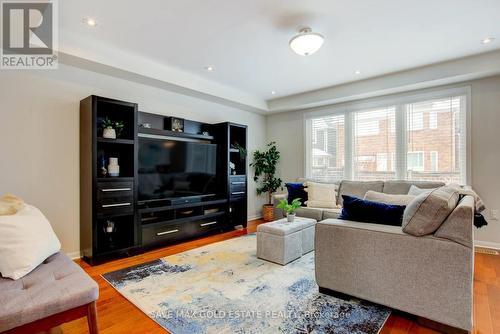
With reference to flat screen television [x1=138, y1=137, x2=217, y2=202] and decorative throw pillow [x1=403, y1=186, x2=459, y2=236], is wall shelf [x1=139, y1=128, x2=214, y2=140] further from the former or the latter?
decorative throw pillow [x1=403, y1=186, x2=459, y2=236]

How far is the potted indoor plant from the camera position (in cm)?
562

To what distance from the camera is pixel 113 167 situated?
3291mm

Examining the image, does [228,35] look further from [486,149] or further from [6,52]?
[486,149]

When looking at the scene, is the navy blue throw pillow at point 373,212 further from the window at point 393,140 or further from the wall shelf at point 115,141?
the wall shelf at point 115,141

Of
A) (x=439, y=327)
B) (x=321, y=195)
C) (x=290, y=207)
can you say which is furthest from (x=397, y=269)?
(x=321, y=195)

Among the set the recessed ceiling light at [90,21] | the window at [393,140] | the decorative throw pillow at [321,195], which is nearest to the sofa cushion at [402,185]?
the window at [393,140]

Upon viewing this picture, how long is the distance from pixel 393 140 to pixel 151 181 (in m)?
3.97

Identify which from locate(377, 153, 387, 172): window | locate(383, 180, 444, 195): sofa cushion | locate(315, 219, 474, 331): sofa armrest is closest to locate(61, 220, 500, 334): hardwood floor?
locate(315, 219, 474, 331): sofa armrest

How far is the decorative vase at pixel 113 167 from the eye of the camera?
327 cm

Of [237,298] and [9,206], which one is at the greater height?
[9,206]

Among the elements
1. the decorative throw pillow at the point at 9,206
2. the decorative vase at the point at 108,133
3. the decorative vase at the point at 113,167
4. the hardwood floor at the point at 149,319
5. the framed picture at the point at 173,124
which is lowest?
the hardwood floor at the point at 149,319

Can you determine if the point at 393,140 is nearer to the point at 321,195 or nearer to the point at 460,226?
the point at 321,195

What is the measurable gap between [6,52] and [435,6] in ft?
14.3

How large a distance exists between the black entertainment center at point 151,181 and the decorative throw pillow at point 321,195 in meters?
1.22
